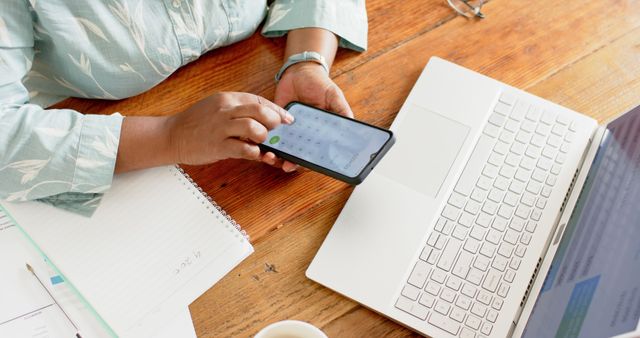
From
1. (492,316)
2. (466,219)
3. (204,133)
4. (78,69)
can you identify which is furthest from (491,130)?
(78,69)

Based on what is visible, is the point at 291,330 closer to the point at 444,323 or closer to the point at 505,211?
the point at 444,323

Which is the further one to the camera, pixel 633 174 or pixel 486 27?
pixel 486 27

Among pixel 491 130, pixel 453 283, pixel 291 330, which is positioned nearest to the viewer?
pixel 291 330

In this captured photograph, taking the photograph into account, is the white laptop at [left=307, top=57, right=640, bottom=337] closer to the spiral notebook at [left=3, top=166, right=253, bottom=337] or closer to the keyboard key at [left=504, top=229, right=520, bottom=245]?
the keyboard key at [left=504, top=229, right=520, bottom=245]

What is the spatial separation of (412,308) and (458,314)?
5cm

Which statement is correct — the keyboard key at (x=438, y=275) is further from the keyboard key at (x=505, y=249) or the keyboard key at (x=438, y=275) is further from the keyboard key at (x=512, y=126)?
the keyboard key at (x=512, y=126)

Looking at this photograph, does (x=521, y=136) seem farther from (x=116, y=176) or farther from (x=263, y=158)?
(x=116, y=176)

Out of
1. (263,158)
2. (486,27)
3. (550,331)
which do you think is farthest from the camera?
(486,27)

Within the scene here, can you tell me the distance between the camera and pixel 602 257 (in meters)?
0.56

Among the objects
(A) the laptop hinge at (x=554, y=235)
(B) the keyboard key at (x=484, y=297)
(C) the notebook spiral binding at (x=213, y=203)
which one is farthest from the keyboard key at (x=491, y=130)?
(C) the notebook spiral binding at (x=213, y=203)

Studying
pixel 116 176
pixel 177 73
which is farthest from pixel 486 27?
pixel 116 176

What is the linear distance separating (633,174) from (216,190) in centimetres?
45

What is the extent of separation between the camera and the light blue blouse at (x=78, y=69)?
0.62 m

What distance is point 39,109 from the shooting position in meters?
0.65
